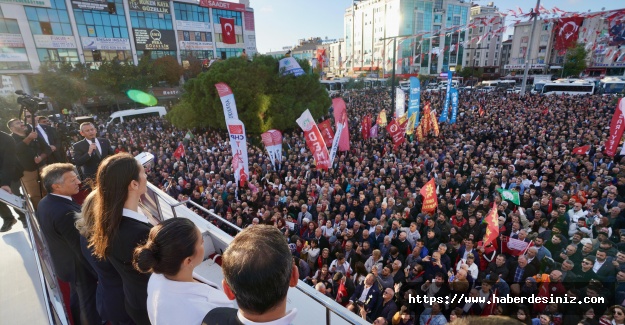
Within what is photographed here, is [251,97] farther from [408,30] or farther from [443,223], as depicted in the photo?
[408,30]

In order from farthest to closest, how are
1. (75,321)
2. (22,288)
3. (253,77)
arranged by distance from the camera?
(253,77)
(75,321)
(22,288)

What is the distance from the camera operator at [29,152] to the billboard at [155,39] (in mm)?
37615

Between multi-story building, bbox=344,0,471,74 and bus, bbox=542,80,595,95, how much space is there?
102ft

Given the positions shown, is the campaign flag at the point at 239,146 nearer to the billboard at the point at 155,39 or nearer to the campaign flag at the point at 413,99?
the campaign flag at the point at 413,99

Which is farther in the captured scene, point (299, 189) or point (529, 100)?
point (529, 100)

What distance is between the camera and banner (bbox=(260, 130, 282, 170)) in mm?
11516

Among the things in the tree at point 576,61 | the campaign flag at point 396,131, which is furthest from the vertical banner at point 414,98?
the tree at point 576,61

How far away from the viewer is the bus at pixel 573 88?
29.1 meters

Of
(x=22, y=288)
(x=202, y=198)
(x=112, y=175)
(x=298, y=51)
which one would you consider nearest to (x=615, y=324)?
(x=112, y=175)

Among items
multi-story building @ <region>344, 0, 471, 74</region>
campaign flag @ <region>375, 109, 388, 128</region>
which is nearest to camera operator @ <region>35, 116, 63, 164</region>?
campaign flag @ <region>375, 109, 388, 128</region>

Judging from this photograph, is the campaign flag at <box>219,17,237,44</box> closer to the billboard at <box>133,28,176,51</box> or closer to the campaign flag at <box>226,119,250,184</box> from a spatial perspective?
the billboard at <box>133,28,176,51</box>

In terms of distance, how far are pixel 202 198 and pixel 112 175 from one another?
7.99 metres

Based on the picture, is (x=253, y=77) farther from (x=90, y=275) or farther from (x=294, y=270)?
(x=294, y=270)

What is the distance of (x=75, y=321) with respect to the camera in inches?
116
